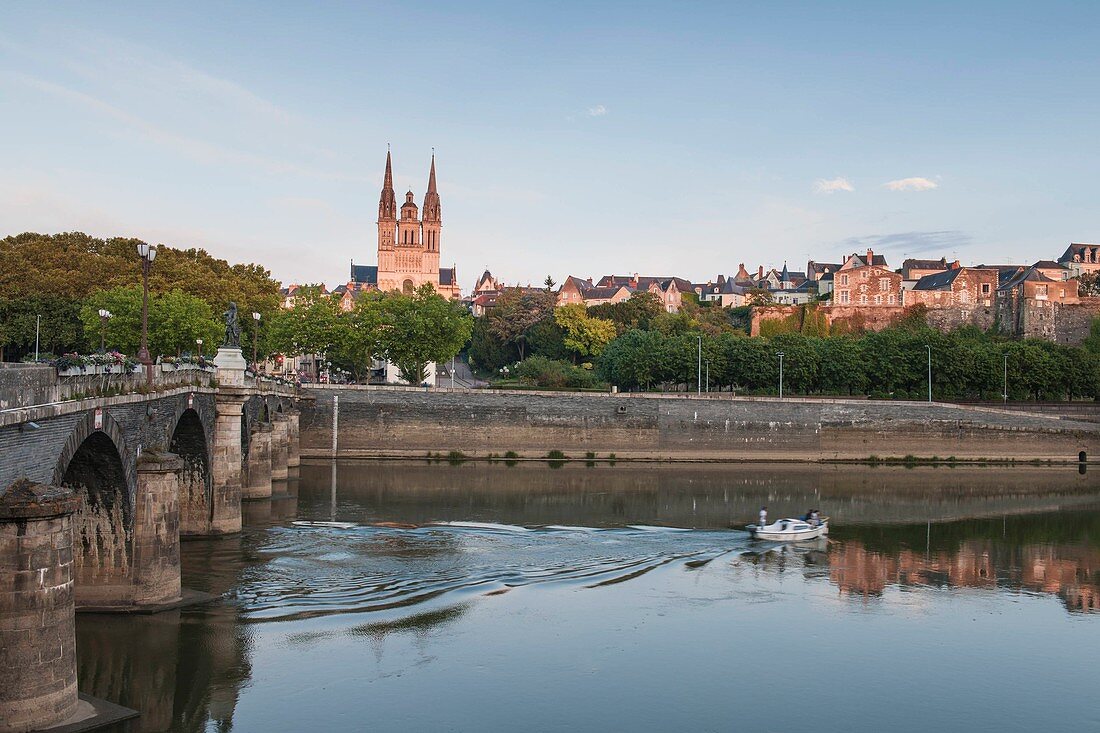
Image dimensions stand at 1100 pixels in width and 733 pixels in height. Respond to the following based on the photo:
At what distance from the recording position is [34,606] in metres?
16.2

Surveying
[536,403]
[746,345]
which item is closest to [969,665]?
[536,403]

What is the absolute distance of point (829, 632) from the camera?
90.3 feet

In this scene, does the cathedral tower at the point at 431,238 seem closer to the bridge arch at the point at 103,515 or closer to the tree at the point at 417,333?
the tree at the point at 417,333

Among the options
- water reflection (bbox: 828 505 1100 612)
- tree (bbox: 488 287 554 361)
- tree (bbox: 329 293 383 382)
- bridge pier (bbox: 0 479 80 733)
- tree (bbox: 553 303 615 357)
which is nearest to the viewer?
bridge pier (bbox: 0 479 80 733)

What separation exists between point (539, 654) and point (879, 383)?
219 feet

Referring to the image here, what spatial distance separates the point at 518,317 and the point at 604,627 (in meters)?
92.1

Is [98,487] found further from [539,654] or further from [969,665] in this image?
[969,665]

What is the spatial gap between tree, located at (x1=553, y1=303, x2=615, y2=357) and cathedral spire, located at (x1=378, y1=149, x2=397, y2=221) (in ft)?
215

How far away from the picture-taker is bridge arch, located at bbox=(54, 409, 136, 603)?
2348 centimetres

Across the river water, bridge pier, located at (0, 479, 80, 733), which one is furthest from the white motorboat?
bridge pier, located at (0, 479, 80, 733)

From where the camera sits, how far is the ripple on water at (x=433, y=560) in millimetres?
28328

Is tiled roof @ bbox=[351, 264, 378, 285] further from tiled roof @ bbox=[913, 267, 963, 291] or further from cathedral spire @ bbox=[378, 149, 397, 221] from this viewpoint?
tiled roof @ bbox=[913, 267, 963, 291]

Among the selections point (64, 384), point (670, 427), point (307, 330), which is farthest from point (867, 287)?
point (64, 384)

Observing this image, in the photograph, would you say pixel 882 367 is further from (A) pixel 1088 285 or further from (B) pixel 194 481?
(B) pixel 194 481
